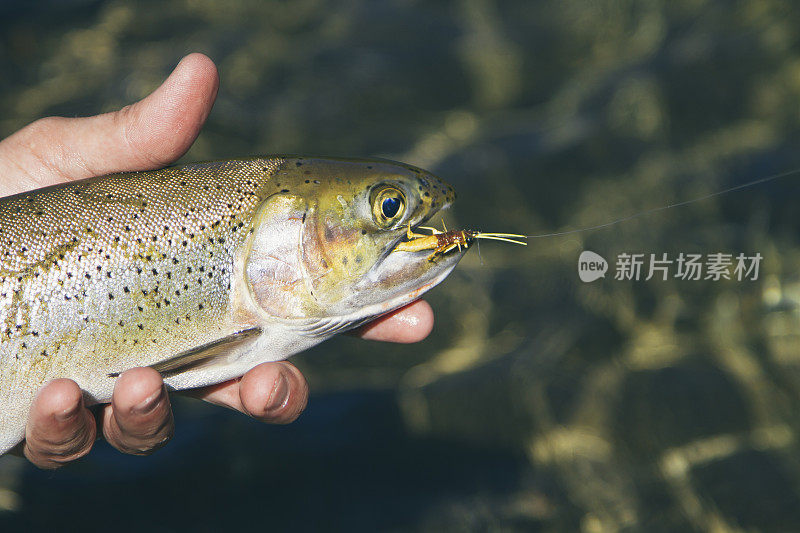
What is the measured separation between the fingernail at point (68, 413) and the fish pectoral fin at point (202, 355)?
0.53 feet

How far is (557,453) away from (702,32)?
12.9ft

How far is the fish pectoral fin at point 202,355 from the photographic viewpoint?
2.61 meters

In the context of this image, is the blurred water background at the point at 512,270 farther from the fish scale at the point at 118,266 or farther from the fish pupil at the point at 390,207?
the fish pupil at the point at 390,207

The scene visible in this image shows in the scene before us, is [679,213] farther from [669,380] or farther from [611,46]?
[611,46]

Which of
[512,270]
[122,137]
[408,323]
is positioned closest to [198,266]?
[122,137]

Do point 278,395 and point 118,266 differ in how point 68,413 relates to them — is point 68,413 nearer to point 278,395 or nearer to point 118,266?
point 118,266

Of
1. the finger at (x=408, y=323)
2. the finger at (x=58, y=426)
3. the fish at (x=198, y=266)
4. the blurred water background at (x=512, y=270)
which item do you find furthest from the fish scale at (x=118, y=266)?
the blurred water background at (x=512, y=270)

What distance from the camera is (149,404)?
8.42ft

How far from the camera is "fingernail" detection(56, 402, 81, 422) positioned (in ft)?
8.31

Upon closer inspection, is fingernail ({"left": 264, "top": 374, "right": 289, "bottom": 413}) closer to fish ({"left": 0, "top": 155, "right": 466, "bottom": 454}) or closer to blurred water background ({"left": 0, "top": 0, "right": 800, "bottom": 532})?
fish ({"left": 0, "top": 155, "right": 466, "bottom": 454})

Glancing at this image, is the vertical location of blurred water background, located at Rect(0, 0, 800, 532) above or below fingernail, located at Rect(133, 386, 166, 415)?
above

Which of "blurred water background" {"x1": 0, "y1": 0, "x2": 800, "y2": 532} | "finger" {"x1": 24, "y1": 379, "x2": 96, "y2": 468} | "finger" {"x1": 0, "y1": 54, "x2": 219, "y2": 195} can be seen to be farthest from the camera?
"blurred water background" {"x1": 0, "y1": 0, "x2": 800, "y2": 532}

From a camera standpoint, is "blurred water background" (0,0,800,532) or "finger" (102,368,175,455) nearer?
"finger" (102,368,175,455)

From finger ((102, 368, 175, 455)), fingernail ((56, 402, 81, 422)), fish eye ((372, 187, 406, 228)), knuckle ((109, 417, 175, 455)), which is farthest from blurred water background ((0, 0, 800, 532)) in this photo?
fish eye ((372, 187, 406, 228))
